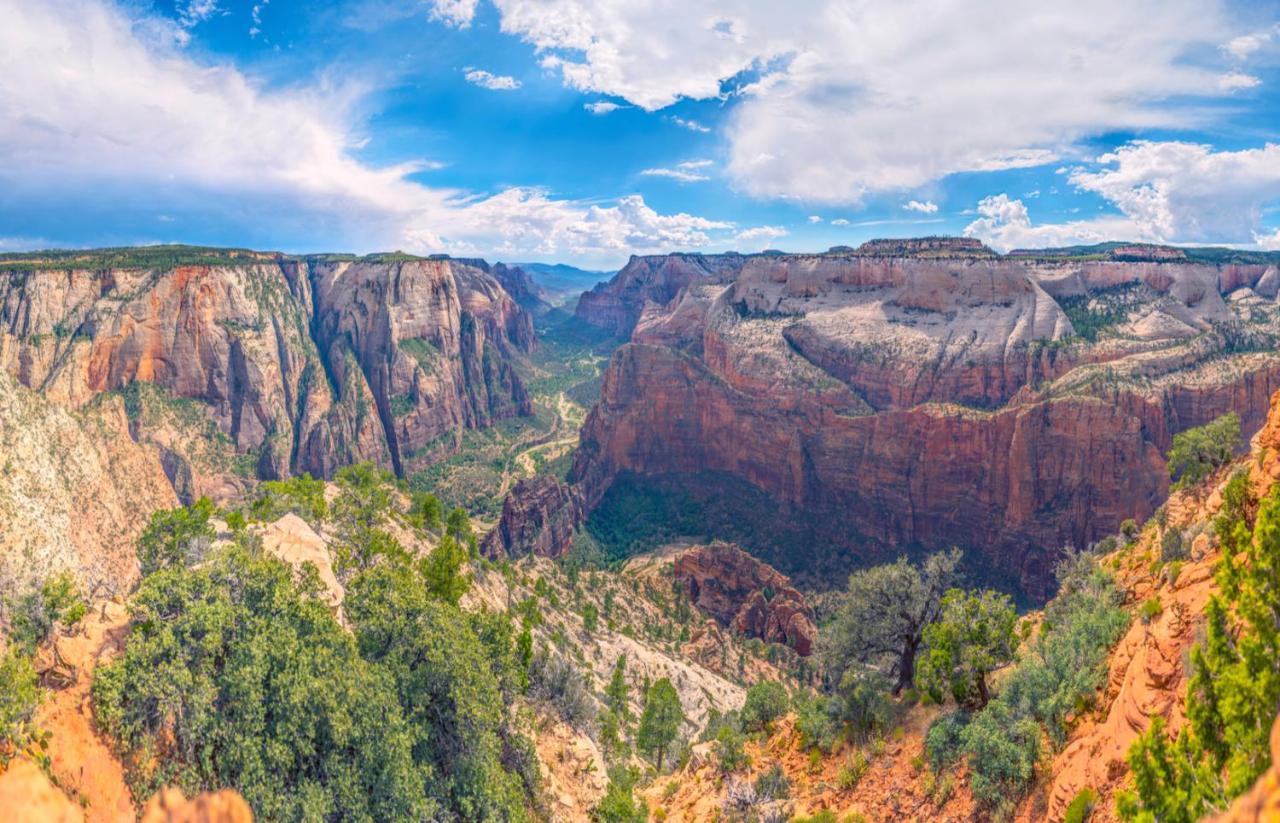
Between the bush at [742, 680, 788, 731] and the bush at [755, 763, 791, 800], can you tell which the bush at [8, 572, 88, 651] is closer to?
the bush at [755, 763, 791, 800]

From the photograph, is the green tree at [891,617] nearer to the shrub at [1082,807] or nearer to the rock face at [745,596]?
the shrub at [1082,807]

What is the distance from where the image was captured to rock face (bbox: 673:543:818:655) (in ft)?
219

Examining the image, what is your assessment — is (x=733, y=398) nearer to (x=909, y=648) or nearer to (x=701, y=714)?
(x=701, y=714)

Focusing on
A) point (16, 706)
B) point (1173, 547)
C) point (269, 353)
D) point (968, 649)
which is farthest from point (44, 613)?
point (269, 353)

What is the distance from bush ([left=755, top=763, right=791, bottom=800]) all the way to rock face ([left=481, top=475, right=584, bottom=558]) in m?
59.0

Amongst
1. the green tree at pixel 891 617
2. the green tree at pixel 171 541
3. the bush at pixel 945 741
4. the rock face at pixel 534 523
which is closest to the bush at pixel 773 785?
the bush at pixel 945 741

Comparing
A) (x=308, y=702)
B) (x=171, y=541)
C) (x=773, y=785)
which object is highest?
(x=171, y=541)

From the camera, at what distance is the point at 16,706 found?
14219 mm

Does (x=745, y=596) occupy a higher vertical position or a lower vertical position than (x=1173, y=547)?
lower

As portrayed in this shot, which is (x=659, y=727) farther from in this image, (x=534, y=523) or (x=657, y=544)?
(x=657, y=544)

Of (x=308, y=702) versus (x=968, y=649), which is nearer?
(x=308, y=702)

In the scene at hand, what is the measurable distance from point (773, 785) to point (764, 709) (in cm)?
796

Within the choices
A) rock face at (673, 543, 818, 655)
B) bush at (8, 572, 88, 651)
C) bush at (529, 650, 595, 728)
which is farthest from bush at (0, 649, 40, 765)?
rock face at (673, 543, 818, 655)

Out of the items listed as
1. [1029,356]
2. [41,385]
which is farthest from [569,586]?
[41,385]
